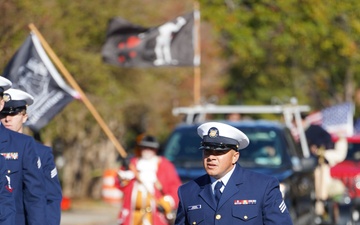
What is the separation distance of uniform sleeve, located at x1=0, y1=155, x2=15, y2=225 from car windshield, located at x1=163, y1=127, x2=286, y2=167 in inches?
268

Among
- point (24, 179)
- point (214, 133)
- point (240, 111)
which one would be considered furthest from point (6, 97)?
point (240, 111)

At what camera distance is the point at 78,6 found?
2575 centimetres

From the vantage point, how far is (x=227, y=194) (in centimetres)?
714

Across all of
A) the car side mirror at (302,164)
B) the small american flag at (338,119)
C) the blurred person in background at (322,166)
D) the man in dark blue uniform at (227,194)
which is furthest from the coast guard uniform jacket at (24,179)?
the small american flag at (338,119)

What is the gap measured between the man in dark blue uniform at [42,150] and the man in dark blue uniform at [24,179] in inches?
7.6

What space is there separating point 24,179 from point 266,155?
6.62m

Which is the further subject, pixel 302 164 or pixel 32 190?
pixel 302 164

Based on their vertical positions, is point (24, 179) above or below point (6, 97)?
below

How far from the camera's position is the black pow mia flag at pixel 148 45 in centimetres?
1869

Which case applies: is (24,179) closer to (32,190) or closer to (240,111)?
(32,190)

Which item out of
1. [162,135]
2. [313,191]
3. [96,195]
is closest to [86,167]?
[96,195]

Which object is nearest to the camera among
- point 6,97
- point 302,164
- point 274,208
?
point 274,208

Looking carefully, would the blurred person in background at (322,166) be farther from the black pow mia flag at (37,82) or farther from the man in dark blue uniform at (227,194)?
the man in dark blue uniform at (227,194)

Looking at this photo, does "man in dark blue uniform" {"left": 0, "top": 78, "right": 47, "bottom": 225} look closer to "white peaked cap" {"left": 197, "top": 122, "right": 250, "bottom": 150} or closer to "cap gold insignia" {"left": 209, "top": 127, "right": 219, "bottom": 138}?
"white peaked cap" {"left": 197, "top": 122, "right": 250, "bottom": 150}
